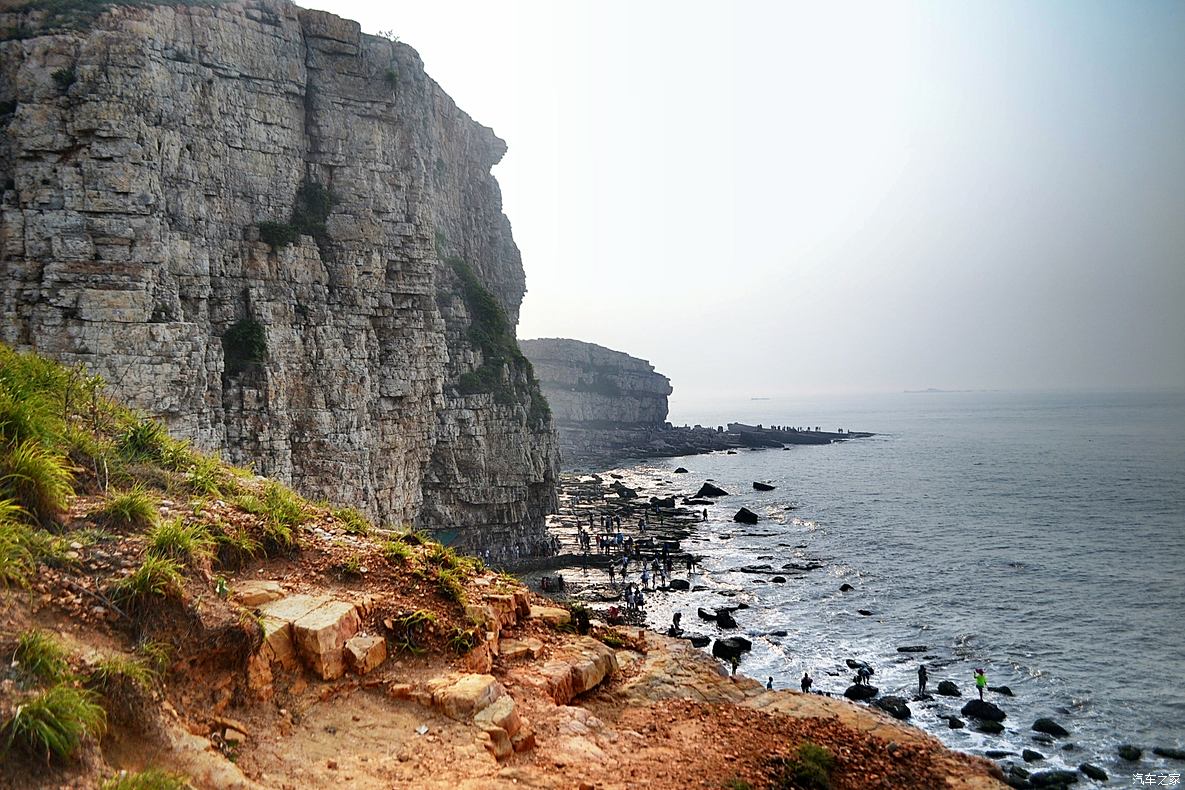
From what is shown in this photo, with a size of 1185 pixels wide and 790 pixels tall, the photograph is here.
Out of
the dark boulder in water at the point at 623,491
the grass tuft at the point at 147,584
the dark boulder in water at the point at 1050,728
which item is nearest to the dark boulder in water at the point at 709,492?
the dark boulder in water at the point at 623,491

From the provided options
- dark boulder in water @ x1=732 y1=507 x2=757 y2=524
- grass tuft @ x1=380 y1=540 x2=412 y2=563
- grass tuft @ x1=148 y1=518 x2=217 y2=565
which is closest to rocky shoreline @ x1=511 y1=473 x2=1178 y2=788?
dark boulder in water @ x1=732 y1=507 x2=757 y2=524

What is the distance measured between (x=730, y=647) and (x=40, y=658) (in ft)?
89.2

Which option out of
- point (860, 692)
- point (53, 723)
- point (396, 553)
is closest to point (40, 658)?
point (53, 723)

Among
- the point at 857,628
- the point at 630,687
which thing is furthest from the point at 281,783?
the point at 857,628

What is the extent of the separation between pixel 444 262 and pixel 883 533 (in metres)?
40.2

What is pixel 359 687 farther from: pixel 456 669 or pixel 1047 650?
pixel 1047 650

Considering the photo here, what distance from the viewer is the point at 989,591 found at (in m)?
35.6

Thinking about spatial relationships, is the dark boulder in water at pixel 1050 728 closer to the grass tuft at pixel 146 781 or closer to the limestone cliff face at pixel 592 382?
the grass tuft at pixel 146 781

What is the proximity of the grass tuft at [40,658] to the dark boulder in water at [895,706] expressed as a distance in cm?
2386

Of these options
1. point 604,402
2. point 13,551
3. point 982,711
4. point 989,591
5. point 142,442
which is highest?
point 604,402

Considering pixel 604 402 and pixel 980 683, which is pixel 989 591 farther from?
pixel 604 402

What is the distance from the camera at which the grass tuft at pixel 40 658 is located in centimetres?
473

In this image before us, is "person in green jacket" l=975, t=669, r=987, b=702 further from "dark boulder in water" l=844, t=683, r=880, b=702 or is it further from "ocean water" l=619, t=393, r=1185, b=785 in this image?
"dark boulder in water" l=844, t=683, r=880, b=702

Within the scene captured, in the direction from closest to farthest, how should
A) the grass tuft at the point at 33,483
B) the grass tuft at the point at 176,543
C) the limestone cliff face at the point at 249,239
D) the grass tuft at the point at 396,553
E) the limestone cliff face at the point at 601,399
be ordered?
the grass tuft at the point at 33,483 < the grass tuft at the point at 176,543 < the grass tuft at the point at 396,553 < the limestone cliff face at the point at 249,239 < the limestone cliff face at the point at 601,399
